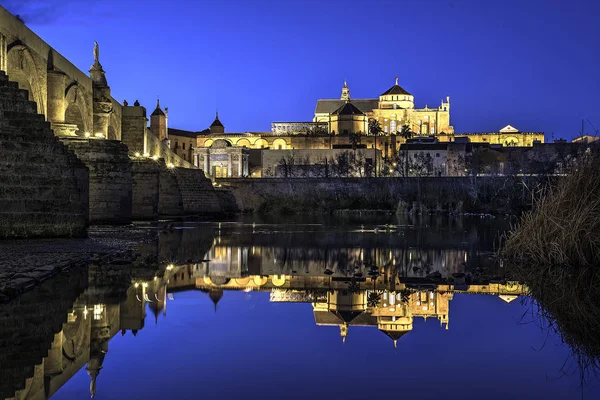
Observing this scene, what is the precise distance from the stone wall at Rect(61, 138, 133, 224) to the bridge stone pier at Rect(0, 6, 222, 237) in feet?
0.10

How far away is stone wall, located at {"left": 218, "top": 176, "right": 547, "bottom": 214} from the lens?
56.4m

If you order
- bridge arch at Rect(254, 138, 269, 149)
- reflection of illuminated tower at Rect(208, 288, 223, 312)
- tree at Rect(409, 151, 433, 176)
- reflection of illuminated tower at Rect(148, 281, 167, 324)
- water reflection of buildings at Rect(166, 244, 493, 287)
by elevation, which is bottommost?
water reflection of buildings at Rect(166, 244, 493, 287)

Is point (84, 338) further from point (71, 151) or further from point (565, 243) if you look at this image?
point (71, 151)

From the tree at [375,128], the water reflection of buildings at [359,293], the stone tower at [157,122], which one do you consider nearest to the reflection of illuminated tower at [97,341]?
the water reflection of buildings at [359,293]

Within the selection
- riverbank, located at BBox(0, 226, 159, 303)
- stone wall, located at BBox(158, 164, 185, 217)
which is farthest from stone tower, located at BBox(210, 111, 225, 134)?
riverbank, located at BBox(0, 226, 159, 303)

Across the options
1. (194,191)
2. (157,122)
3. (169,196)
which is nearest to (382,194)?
(194,191)

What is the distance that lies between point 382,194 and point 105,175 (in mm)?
44510

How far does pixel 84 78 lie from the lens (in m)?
33.1

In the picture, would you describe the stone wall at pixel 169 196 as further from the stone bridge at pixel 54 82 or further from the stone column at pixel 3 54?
the stone column at pixel 3 54

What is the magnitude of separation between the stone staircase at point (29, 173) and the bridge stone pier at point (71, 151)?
2 cm

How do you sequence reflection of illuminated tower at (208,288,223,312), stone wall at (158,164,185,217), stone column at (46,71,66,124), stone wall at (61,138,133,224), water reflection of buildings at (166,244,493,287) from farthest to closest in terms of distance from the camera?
stone wall at (158,164,185,217) → stone column at (46,71,66,124) → stone wall at (61,138,133,224) → water reflection of buildings at (166,244,493,287) → reflection of illuminated tower at (208,288,223,312)

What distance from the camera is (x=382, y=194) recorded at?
67.1m

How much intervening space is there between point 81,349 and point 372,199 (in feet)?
197

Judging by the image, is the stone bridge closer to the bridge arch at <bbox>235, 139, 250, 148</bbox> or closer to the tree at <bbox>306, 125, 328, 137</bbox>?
the tree at <bbox>306, 125, 328, 137</bbox>
